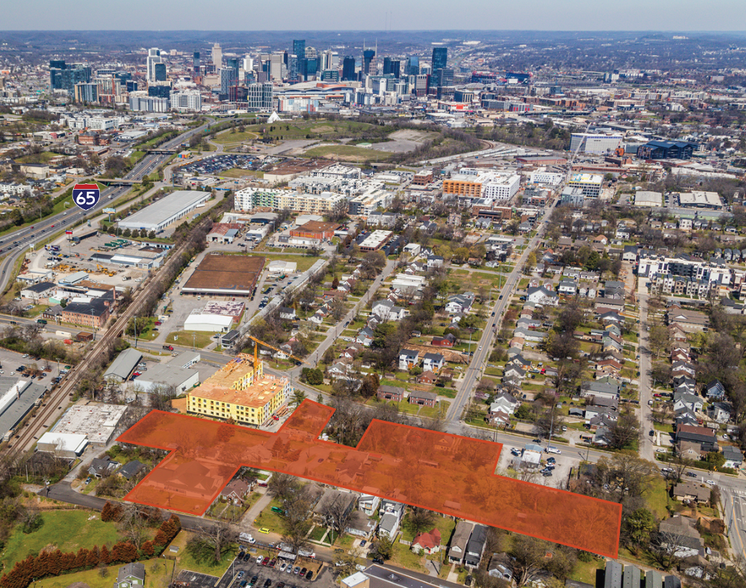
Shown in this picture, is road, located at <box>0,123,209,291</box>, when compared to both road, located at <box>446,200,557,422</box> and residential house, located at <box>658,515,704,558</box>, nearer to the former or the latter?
road, located at <box>446,200,557,422</box>

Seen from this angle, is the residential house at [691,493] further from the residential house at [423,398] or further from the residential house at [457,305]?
the residential house at [457,305]

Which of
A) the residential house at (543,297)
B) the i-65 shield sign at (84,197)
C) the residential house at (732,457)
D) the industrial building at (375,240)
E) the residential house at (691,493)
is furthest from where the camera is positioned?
the i-65 shield sign at (84,197)

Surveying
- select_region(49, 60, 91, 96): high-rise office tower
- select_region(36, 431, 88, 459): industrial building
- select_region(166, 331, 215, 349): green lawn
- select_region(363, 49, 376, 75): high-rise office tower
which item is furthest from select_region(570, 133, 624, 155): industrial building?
select_region(49, 60, 91, 96): high-rise office tower

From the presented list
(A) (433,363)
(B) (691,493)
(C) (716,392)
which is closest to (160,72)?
(A) (433,363)

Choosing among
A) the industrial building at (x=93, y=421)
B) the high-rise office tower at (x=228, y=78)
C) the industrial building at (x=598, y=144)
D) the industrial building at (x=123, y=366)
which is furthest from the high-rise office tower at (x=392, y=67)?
the industrial building at (x=93, y=421)

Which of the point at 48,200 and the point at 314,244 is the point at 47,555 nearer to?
the point at 314,244

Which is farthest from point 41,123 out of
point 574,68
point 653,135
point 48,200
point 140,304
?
point 574,68

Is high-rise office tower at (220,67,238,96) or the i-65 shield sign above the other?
high-rise office tower at (220,67,238,96)

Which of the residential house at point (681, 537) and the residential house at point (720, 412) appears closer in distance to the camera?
the residential house at point (681, 537)
